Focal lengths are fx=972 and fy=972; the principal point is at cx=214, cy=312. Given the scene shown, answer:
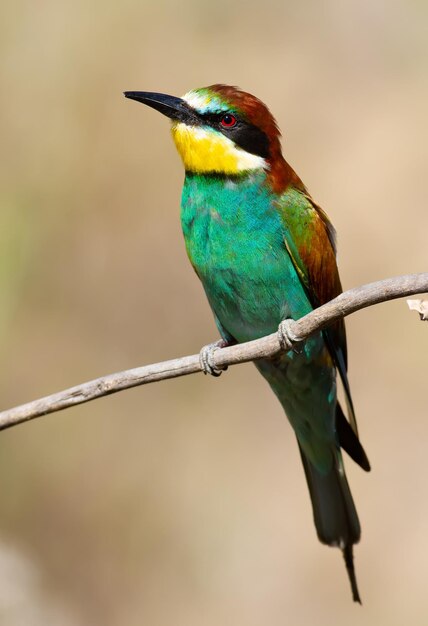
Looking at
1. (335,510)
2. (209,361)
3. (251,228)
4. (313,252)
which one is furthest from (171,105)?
(335,510)

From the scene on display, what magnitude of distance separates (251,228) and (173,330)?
105 cm

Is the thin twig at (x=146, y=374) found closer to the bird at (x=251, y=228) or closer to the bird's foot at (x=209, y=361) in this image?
the bird's foot at (x=209, y=361)

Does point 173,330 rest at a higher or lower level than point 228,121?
lower

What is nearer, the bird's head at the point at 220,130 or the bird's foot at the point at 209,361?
the bird's foot at the point at 209,361

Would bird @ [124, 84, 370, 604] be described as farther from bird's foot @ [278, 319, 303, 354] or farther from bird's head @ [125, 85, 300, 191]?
bird's foot @ [278, 319, 303, 354]

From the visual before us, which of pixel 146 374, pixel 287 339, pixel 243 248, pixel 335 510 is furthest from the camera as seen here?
pixel 335 510

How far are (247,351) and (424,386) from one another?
1530 mm

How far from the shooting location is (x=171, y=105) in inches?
104

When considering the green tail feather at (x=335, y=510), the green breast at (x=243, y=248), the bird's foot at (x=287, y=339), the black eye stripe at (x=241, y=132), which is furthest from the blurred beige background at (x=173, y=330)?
the bird's foot at (x=287, y=339)

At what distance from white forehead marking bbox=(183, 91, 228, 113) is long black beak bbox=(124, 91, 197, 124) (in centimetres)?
2

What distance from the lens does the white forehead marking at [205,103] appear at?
2604 millimetres

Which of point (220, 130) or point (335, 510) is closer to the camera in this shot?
point (220, 130)

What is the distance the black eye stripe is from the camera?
2.62 meters

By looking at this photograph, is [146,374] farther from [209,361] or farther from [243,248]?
[243,248]
